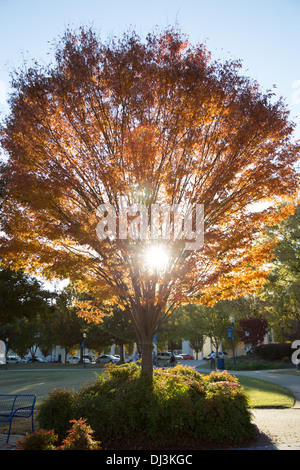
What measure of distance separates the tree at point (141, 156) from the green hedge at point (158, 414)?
127 centimetres

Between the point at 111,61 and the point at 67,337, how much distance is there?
157 ft

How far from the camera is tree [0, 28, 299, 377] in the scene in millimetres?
8422

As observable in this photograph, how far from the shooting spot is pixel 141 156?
8.25m

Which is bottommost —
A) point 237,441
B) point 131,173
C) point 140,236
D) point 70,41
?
point 237,441

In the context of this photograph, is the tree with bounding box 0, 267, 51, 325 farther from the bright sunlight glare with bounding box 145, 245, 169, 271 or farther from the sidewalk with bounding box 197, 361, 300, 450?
the sidewalk with bounding box 197, 361, 300, 450

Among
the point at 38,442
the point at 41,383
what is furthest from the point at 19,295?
the point at 38,442

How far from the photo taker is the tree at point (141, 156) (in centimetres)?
842

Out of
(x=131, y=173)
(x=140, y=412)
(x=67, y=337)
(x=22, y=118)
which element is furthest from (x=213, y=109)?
(x=67, y=337)

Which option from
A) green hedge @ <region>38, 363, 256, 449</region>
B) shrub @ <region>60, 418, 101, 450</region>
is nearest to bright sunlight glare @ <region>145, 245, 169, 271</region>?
green hedge @ <region>38, 363, 256, 449</region>

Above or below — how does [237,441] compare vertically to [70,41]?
below

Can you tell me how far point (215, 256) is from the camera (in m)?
8.70

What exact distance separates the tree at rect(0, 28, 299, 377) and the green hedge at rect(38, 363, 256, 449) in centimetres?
127

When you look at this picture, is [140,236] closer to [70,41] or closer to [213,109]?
[213,109]
